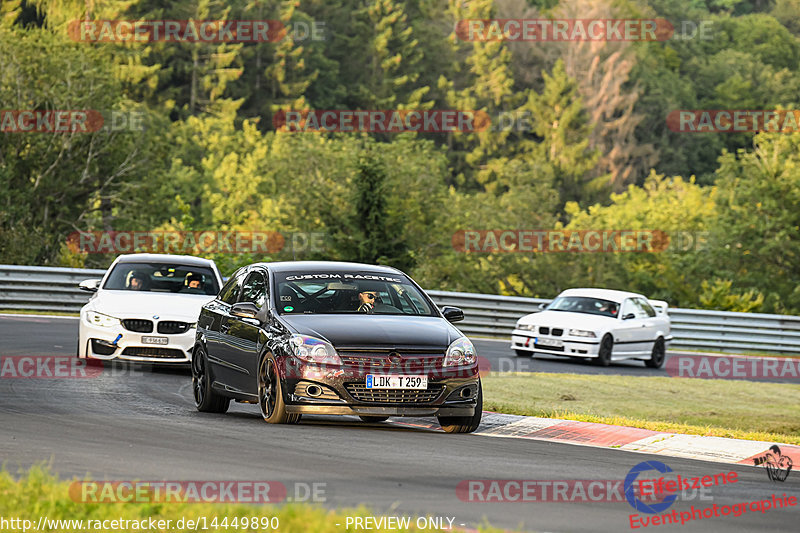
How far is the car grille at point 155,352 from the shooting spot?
17.1 metres

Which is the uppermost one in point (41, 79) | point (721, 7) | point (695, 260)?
point (721, 7)

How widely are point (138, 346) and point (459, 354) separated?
6.43 m

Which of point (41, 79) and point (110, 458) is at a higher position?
point (41, 79)

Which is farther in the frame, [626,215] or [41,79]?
[626,215]

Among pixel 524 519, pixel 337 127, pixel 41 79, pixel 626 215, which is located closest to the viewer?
pixel 524 519

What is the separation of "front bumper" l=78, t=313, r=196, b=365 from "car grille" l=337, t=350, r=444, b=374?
5.96 m

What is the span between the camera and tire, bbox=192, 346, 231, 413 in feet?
44.0

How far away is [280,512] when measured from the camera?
723 cm

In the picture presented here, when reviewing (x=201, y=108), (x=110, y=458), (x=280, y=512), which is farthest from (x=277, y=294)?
(x=201, y=108)

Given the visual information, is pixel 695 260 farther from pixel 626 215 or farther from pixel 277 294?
pixel 277 294

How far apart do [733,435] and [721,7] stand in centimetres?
12298
